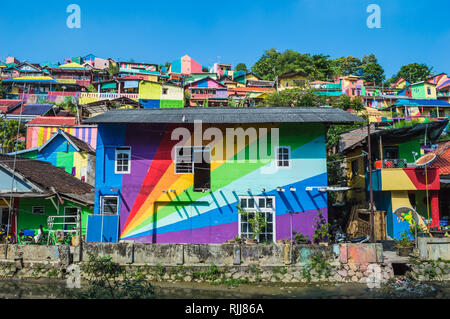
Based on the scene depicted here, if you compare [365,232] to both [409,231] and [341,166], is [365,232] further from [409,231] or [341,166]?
[341,166]

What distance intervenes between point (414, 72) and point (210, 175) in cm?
6728

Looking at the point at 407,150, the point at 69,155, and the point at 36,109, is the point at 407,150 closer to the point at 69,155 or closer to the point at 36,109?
the point at 69,155

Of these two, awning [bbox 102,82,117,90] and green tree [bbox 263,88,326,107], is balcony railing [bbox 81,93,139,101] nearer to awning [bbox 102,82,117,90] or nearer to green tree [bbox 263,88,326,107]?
awning [bbox 102,82,117,90]

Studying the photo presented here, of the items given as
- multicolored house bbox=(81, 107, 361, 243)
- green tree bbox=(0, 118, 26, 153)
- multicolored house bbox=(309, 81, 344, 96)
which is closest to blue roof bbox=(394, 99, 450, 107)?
multicolored house bbox=(309, 81, 344, 96)

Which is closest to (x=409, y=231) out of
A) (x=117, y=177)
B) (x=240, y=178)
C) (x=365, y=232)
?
(x=365, y=232)

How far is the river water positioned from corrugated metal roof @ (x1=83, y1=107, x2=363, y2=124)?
730 cm

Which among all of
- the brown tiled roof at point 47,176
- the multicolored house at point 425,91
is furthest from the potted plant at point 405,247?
the multicolored house at point 425,91

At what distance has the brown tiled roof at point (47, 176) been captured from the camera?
61.3 feet

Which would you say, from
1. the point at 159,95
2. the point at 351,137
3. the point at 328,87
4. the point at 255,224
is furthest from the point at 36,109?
the point at 328,87

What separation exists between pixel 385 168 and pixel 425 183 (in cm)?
217

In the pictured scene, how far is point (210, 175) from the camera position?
16906mm

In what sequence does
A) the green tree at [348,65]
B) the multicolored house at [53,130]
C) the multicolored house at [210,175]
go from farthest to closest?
1. the green tree at [348,65]
2. the multicolored house at [53,130]
3. the multicolored house at [210,175]

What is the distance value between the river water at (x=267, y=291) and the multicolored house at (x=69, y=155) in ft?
35.6

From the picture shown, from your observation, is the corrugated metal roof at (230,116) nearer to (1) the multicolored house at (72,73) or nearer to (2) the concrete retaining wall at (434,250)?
(2) the concrete retaining wall at (434,250)
